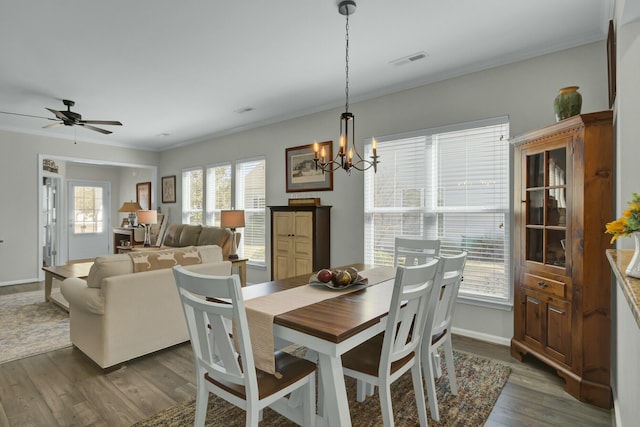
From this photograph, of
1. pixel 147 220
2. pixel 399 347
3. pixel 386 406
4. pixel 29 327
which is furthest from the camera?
pixel 147 220

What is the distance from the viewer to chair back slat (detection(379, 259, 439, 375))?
5.11 ft

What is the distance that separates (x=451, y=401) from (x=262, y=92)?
145 inches

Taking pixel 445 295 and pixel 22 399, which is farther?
pixel 22 399

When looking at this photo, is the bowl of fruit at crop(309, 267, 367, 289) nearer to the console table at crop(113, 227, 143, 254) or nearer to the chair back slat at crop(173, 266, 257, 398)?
the chair back slat at crop(173, 266, 257, 398)

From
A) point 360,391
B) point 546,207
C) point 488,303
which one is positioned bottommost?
point 360,391

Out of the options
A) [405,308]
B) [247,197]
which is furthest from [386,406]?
[247,197]

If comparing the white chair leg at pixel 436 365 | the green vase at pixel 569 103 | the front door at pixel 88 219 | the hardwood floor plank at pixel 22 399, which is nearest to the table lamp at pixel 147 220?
the front door at pixel 88 219

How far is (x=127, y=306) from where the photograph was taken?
2.73 m

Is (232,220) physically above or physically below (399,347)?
above

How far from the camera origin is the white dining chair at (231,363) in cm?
142

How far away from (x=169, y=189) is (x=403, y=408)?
6680mm

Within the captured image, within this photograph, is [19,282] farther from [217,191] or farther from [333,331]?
[333,331]

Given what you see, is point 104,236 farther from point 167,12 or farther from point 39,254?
point 167,12

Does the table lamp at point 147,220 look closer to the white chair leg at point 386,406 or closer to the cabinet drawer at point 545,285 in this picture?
the white chair leg at point 386,406
